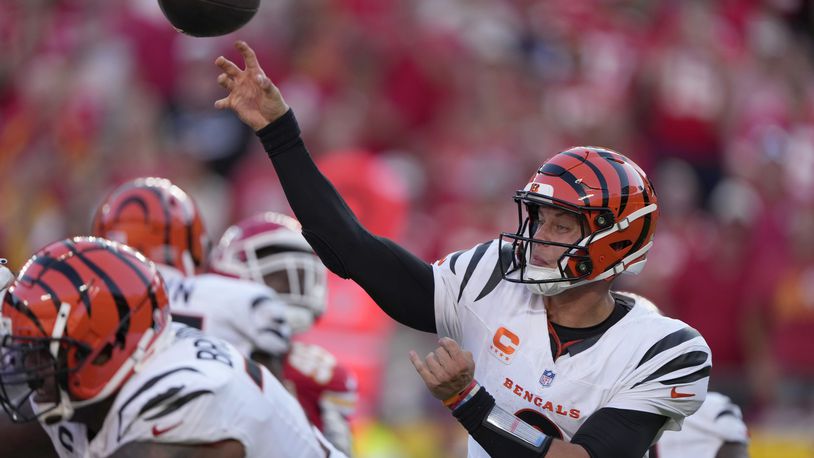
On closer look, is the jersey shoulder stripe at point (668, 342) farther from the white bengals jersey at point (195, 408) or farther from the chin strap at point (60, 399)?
the chin strap at point (60, 399)

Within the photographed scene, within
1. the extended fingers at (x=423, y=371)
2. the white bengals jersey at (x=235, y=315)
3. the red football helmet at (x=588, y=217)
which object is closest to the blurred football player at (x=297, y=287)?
the white bengals jersey at (x=235, y=315)

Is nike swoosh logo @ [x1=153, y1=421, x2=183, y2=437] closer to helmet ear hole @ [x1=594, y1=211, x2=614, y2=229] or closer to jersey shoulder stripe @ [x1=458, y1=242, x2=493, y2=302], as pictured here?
jersey shoulder stripe @ [x1=458, y1=242, x2=493, y2=302]

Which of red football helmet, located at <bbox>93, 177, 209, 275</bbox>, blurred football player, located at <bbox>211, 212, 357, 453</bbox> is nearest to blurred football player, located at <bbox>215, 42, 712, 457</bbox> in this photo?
blurred football player, located at <bbox>211, 212, 357, 453</bbox>

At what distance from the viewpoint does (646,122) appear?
11336 mm

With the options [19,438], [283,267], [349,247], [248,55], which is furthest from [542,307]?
[283,267]

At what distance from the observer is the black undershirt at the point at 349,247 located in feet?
12.8

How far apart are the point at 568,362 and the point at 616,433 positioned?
0.27 m

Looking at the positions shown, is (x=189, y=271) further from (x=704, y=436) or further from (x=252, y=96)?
(x=704, y=436)

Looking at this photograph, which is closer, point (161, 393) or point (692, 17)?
point (161, 393)

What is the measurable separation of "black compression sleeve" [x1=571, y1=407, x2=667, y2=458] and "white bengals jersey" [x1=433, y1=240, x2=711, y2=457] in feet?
0.11

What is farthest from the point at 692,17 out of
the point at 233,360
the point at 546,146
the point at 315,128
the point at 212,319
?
the point at 233,360

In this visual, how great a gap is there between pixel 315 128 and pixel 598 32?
10.3 feet

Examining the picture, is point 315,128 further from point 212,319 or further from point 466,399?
point 466,399

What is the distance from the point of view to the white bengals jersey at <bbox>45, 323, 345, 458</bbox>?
3.51 m
